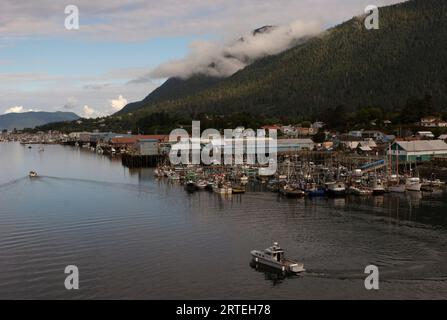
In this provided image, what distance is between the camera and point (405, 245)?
18203 millimetres

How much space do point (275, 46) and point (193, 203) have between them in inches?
5005

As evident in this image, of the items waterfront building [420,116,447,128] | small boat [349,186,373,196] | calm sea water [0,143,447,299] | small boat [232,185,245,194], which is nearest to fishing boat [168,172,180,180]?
calm sea water [0,143,447,299]

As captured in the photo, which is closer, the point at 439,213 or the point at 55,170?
the point at 439,213

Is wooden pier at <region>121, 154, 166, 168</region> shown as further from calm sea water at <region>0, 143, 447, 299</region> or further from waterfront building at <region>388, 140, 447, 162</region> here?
waterfront building at <region>388, 140, 447, 162</region>

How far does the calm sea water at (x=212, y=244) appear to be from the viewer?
47.5 ft

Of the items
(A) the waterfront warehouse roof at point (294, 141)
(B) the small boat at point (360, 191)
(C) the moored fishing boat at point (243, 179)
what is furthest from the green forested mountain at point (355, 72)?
(B) the small boat at point (360, 191)

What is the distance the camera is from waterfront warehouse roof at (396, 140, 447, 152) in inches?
1513

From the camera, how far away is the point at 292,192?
95.8 feet

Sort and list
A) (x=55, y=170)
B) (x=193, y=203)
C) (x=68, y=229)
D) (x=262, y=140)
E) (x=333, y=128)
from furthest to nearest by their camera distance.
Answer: (x=333, y=128) → (x=262, y=140) → (x=55, y=170) → (x=193, y=203) → (x=68, y=229)

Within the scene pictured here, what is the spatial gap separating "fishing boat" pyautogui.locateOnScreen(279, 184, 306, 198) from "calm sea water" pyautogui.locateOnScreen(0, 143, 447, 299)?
67cm

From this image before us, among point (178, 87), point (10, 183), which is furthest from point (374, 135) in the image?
point (178, 87)
